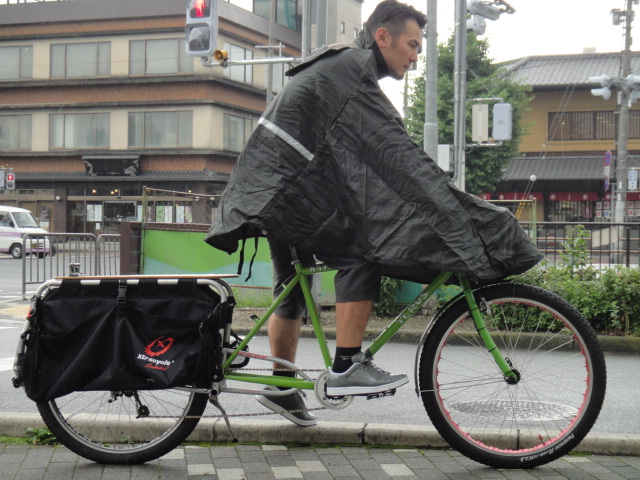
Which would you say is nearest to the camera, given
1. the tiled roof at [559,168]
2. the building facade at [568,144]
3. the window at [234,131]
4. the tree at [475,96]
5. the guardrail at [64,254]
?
the guardrail at [64,254]

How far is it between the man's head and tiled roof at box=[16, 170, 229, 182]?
1571 inches

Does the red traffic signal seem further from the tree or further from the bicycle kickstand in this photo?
the tree

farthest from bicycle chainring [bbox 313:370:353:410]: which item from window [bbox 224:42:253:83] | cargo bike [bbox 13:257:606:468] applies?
window [bbox 224:42:253:83]

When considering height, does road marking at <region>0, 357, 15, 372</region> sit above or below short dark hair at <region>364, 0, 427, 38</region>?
below

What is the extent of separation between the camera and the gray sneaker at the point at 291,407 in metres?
3.82

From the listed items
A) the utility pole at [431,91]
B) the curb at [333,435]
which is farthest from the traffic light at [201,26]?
the curb at [333,435]

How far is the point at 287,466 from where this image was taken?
12.0 feet

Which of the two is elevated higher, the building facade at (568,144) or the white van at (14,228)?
the building facade at (568,144)

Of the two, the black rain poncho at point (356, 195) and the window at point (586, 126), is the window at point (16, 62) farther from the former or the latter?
the black rain poncho at point (356, 195)

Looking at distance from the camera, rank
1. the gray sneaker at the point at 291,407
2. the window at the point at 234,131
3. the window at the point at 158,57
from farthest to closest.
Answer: the window at the point at 234,131, the window at the point at 158,57, the gray sneaker at the point at 291,407

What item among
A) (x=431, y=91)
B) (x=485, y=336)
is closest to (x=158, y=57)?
(x=431, y=91)

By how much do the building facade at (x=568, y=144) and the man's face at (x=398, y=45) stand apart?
43.0 meters

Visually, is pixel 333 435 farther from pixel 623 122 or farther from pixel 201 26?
pixel 623 122

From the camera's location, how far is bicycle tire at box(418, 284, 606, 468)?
3564mm
